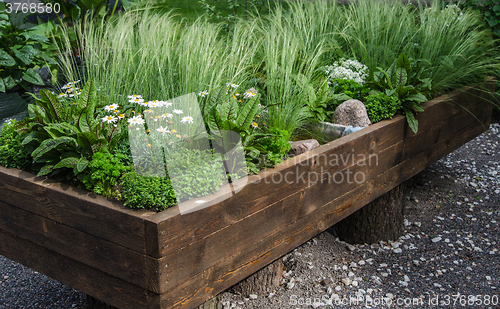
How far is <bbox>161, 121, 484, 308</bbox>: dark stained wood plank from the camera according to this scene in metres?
1.67

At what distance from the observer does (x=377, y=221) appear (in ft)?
10.1

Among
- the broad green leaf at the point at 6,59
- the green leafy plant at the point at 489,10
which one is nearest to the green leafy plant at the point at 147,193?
the broad green leaf at the point at 6,59

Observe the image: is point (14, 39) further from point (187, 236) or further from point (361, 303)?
point (361, 303)

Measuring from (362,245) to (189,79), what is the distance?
1834 mm

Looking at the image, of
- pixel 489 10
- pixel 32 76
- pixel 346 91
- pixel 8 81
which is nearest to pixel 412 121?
pixel 346 91

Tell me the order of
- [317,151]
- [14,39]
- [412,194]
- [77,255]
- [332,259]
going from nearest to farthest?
[77,255] → [317,151] → [332,259] → [14,39] → [412,194]

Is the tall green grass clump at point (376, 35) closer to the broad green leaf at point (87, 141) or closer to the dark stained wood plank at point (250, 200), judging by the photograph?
the dark stained wood plank at point (250, 200)

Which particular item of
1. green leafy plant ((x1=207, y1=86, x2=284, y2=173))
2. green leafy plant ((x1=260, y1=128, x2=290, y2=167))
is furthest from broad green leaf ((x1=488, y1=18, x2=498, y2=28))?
green leafy plant ((x1=207, y1=86, x2=284, y2=173))

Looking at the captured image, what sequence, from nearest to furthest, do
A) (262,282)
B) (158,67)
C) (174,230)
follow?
(174,230) < (158,67) < (262,282)

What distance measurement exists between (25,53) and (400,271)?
3319mm

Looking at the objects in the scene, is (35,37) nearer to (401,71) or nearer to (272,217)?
(272,217)

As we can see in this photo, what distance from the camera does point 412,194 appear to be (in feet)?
12.4

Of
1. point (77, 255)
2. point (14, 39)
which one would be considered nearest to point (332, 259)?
point (77, 255)

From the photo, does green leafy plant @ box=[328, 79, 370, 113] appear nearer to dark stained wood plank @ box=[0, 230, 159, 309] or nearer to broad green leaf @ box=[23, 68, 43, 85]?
dark stained wood plank @ box=[0, 230, 159, 309]
